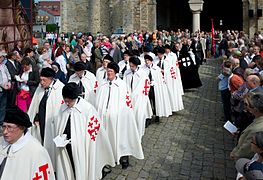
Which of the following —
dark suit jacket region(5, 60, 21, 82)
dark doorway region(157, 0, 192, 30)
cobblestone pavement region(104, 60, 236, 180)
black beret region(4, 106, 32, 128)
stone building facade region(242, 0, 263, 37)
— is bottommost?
cobblestone pavement region(104, 60, 236, 180)

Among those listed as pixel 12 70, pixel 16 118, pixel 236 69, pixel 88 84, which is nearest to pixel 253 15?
pixel 236 69

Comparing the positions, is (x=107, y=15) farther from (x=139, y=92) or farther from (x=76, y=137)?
(x=76, y=137)

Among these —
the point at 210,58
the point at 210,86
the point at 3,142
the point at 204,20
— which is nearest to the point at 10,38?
the point at 210,86

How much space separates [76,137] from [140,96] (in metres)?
2.79

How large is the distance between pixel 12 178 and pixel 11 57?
21.5 ft

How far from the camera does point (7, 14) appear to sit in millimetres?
13586

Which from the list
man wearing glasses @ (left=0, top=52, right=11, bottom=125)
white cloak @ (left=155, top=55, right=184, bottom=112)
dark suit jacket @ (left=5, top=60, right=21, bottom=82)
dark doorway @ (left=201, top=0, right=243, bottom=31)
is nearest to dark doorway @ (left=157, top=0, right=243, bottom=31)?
dark doorway @ (left=201, top=0, right=243, bottom=31)

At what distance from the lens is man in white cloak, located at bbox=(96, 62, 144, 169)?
6273 mm

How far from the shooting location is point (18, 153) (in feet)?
12.3

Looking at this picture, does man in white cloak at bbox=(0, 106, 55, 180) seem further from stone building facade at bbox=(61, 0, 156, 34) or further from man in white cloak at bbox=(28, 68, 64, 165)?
stone building facade at bbox=(61, 0, 156, 34)

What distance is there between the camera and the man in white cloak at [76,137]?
16.5 ft

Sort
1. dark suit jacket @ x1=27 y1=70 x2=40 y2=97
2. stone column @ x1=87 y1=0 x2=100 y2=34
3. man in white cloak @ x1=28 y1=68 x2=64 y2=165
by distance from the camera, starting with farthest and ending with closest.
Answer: stone column @ x1=87 y1=0 x2=100 y2=34 < dark suit jacket @ x1=27 y1=70 x2=40 y2=97 < man in white cloak @ x1=28 y1=68 x2=64 y2=165

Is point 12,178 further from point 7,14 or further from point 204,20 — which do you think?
point 204,20

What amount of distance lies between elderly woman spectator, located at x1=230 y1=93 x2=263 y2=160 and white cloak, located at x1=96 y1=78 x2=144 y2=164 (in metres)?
2.40
